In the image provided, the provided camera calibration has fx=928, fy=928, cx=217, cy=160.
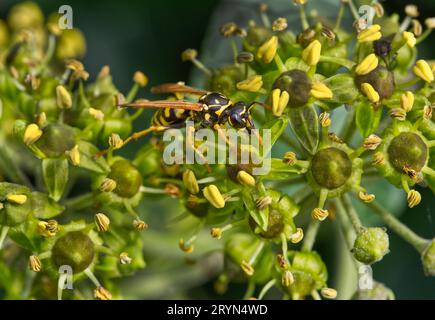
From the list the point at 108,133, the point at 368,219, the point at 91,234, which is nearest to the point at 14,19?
the point at 108,133

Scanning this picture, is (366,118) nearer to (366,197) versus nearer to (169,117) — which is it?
(366,197)

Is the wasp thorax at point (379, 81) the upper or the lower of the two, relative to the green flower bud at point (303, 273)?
upper

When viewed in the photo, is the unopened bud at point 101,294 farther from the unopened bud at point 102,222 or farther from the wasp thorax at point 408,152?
the wasp thorax at point 408,152

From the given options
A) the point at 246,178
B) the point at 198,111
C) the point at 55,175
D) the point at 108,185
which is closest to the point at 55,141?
the point at 55,175

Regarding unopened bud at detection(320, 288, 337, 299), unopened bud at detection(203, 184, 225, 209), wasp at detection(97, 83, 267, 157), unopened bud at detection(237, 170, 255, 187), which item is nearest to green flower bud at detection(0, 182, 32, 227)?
wasp at detection(97, 83, 267, 157)

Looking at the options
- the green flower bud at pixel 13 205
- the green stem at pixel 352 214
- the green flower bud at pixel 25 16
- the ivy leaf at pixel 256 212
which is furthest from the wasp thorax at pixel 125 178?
the green flower bud at pixel 25 16
